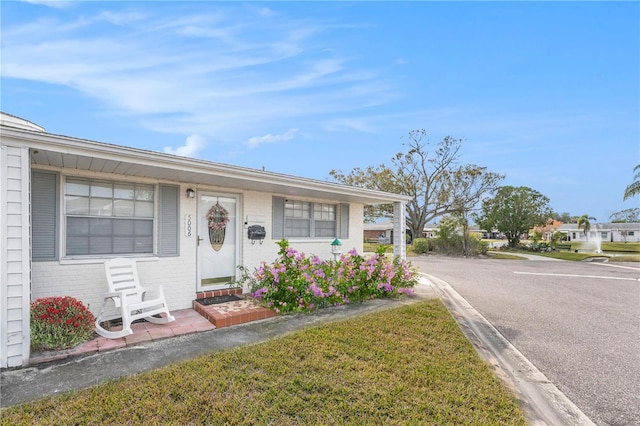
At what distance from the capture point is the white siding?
3361mm

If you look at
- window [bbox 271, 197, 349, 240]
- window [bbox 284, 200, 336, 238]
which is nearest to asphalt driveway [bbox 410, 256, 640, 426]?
window [bbox 271, 197, 349, 240]

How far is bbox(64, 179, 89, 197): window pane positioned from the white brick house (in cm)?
1

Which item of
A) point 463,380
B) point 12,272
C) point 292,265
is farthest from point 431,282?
point 12,272

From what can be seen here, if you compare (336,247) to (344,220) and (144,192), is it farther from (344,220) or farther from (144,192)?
(144,192)

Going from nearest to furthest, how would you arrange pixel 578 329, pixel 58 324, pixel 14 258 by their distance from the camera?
pixel 14 258, pixel 58 324, pixel 578 329

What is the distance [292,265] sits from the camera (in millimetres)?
5652

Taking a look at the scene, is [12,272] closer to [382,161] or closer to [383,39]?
[383,39]

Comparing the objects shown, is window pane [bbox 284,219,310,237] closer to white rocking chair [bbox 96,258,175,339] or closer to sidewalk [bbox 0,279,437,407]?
sidewalk [bbox 0,279,437,407]

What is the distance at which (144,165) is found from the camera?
450 cm

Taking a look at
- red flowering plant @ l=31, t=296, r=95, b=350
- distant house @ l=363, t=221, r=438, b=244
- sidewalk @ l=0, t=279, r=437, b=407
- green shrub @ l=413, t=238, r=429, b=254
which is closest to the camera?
sidewalk @ l=0, t=279, r=437, b=407

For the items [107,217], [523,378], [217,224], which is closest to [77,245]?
[107,217]

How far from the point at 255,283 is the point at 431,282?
570 cm

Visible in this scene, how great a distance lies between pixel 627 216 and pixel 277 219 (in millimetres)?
84515

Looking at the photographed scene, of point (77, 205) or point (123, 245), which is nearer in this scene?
point (77, 205)
